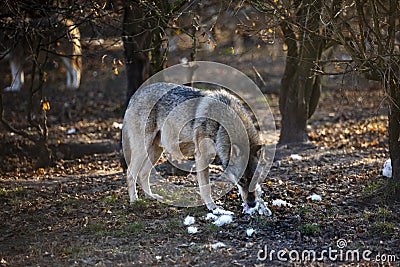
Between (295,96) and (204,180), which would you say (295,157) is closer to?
(295,96)

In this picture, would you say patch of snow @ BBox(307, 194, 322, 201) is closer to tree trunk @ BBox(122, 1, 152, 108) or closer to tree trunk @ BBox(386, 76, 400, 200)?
tree trunk @ BBox(386, 76, 400, 200)

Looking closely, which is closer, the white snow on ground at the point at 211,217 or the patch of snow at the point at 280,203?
the white snow on ground at the point at 211,217

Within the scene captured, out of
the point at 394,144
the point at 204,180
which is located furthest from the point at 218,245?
the point at 394,144

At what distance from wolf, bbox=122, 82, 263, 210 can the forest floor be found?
17.6 inches

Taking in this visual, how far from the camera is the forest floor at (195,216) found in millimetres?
6090

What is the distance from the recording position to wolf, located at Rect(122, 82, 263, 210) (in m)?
7.30

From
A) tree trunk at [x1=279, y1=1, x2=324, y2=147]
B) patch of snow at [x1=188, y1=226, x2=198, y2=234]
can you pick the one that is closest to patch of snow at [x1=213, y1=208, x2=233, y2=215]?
patch of snow at [x1=188, y1=226, x2=198, y2=234]

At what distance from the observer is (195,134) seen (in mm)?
7785

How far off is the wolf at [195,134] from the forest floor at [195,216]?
0.45 meters

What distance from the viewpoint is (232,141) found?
24.1ft

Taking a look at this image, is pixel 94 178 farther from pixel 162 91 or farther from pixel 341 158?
pixel 341 158

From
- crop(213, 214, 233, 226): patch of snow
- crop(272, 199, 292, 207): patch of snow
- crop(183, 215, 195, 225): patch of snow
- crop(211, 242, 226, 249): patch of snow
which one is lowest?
crop(211, 242, 226, 249): patch of snow

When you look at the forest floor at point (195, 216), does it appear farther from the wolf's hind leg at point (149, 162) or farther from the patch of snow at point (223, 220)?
the wolf's hind leg at point (149, 162)

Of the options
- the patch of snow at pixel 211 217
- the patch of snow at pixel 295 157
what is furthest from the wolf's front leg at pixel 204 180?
the patch of snow at pixel 295 157
